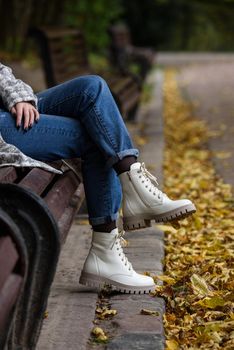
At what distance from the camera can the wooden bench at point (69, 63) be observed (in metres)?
7.55

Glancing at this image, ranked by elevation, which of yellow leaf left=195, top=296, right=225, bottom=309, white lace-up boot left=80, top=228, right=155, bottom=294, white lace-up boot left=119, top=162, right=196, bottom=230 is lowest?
yellow leaf left=195, top=296, right=225, bottom=309

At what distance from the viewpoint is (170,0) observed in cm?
3212

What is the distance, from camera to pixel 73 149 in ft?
11.7

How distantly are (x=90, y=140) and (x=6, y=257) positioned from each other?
1.32 metres

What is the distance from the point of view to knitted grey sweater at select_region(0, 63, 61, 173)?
3365mm

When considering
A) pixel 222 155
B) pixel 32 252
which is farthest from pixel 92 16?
pixel 32 252

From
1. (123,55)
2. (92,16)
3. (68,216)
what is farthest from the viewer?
(92,16)

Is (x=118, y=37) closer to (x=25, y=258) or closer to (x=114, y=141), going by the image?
(x=114, y=141)

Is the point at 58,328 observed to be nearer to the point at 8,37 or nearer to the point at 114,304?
the point at 114,304

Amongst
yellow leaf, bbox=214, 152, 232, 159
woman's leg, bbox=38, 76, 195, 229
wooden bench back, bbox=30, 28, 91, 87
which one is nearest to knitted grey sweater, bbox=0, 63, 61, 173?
woman's leg, bbox=38, 76, 195, 229

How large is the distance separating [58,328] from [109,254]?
19.9 inches

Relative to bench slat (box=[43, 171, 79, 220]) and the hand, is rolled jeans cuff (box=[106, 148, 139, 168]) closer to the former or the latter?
bench slat (box=[43, 171, 79, 220])

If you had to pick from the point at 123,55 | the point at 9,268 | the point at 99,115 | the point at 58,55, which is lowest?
the point at 9,268

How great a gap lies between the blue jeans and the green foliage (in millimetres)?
15802
